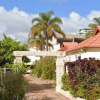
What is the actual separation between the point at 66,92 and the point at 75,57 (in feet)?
22.0

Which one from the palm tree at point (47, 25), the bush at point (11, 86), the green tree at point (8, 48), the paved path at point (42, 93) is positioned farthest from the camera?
the palm tree at point (47, 25)

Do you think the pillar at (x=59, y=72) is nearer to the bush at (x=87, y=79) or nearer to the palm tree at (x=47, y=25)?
the bush at (x=87, y=79)

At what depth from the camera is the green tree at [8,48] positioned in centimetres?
1784

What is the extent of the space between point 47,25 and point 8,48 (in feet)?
30.5

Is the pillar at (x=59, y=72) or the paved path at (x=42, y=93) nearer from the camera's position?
the paved path at (x=42, y=93)

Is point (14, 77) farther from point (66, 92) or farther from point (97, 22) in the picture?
point (97, 22)

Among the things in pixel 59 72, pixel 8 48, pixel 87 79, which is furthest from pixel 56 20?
pixel 87 79

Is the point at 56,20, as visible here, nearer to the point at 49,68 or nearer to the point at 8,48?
the point at 49,68

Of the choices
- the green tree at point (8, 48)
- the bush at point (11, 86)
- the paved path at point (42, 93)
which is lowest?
the paved path at point (42, 93)

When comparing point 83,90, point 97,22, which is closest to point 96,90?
point 83,90

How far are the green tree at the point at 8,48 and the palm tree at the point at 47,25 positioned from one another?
6643 mm

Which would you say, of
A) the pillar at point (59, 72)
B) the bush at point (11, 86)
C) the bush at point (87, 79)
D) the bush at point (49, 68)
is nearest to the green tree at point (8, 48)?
the pillar at point (59, 72)

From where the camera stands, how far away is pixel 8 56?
57.7 ft

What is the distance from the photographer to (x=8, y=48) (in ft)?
62.5
